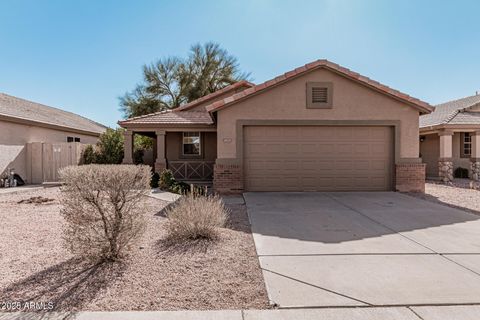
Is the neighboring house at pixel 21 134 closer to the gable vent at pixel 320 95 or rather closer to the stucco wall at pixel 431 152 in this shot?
the gable vent at pixel 320 95

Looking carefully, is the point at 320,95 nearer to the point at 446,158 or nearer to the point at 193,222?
the point at 193,222

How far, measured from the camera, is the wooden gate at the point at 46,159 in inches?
604

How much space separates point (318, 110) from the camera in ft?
37.8

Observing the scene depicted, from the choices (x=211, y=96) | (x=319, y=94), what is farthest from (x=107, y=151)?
(x=319, y=94)

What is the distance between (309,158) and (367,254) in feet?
23.1

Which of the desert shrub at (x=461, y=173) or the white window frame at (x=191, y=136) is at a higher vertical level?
the white window frame at (x=191, y=136)

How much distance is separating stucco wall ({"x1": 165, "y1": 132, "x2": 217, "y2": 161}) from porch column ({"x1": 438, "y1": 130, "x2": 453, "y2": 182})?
12.6 m

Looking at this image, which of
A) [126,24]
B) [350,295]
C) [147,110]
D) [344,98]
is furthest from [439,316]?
[147,110]

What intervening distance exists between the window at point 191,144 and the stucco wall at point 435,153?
578 inches

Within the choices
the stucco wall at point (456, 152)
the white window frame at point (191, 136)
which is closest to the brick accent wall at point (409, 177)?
the stucco wall at point (456, 152)

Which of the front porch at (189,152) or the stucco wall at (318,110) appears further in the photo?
the front porch at (189,152)

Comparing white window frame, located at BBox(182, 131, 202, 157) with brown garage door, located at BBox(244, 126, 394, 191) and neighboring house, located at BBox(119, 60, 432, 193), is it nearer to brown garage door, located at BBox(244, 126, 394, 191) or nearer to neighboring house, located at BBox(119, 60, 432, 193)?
neighboring house, located at BBox(119, 60, 432, 193)

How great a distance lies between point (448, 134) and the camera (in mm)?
16078

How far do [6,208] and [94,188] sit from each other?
7189 millimetres
